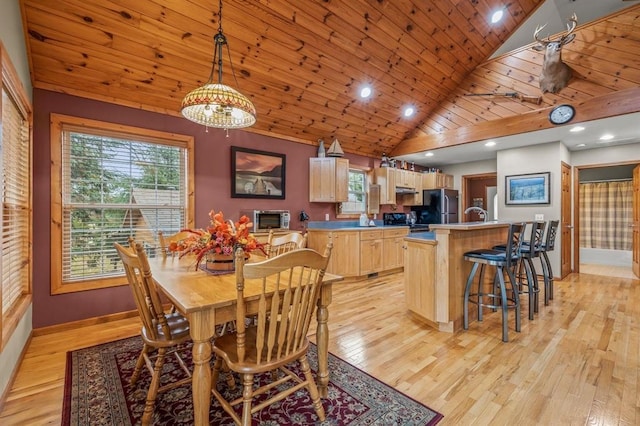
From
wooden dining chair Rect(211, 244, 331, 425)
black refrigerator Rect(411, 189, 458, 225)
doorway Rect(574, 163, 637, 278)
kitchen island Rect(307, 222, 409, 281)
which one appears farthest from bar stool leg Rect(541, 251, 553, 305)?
wooden dining chair Rect(211, 244, 331, 425)

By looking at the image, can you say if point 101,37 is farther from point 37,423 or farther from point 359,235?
point 359,235

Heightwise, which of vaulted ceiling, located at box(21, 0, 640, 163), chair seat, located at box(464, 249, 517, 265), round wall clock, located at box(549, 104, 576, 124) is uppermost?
vaulted ceiling, located at box(21, 0, 640, 163)

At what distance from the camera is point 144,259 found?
1454 millimetres

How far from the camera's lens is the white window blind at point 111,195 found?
9.90 ft

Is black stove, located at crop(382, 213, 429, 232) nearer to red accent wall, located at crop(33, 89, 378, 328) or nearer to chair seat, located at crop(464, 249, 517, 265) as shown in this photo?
red accent wall, located at crop(33, 89, 378, 328)

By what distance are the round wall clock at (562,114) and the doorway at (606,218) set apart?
282 centimetres

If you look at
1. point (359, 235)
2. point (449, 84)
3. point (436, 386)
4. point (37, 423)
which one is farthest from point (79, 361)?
point (449, 84)

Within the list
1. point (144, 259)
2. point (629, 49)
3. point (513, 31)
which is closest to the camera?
point (144, 259)

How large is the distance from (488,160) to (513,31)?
8.77 ft

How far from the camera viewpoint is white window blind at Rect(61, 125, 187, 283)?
3.02m

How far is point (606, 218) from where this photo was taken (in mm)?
6484

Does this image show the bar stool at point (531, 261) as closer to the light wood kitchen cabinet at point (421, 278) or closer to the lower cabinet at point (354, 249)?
the light wood kitchen cabinet at point (421, 278)

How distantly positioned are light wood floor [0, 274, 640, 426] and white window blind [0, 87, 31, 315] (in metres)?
0.62

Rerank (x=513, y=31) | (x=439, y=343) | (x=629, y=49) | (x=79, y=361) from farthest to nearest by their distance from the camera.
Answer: (x=513, y=31) < (x=629, y=49) < (x=439, y=343) < (x=79, y=361)
